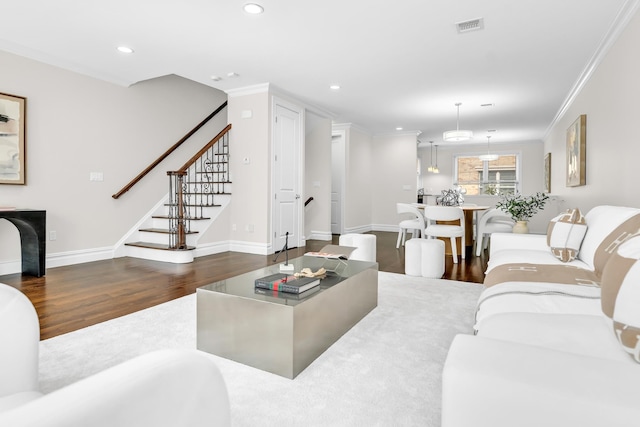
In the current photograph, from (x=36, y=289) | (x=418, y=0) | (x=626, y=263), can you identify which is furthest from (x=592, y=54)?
(x=36, y=289)

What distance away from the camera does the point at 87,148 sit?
4781mm

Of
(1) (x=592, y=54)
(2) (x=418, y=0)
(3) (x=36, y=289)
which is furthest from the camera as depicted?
(1) (x=592, y=54)

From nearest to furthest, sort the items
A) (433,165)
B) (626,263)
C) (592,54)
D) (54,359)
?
(626,263) < (54,359) < (592,54) < (433,165)

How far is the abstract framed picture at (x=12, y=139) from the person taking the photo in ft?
13.0

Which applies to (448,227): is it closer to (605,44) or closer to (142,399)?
(605,44)

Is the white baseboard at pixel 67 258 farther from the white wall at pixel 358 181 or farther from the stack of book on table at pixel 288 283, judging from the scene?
the white wall at pixel 358 181

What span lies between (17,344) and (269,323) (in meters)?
0.99

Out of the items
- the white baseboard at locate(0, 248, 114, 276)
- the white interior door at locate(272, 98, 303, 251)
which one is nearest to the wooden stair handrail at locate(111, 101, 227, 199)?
the white baseboard at locate(0, 248, 114, 276)

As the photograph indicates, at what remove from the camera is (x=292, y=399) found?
1594 millimetres

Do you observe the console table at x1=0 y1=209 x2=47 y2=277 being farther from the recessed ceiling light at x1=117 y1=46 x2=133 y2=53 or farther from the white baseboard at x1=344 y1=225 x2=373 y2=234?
the white baseboard at x1=344 y1=225 x2=373 y2=234

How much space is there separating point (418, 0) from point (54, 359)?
3.54 meters

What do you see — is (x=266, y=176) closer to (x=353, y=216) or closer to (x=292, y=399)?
(x=353, y=216)

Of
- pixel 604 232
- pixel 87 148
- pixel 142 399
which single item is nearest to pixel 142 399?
pixel 142 399

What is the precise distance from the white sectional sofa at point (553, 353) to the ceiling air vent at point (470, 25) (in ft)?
6.98
